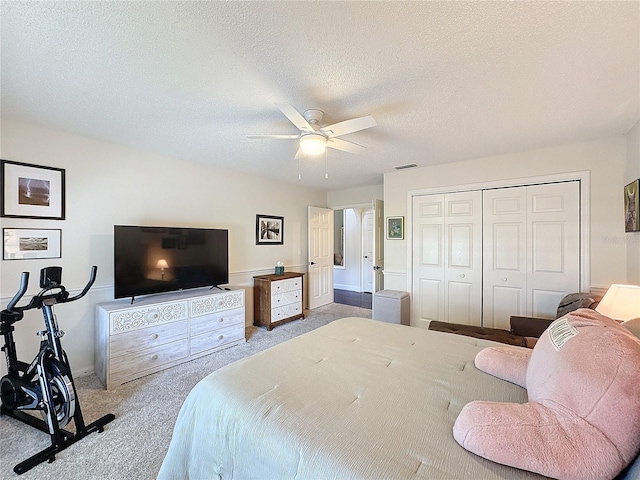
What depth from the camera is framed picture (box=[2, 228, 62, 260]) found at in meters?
2.41

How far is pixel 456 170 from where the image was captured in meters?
3.78

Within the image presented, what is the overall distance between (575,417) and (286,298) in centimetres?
397

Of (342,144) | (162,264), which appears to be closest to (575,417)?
(342,144)

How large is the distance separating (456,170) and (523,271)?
4.99 ft

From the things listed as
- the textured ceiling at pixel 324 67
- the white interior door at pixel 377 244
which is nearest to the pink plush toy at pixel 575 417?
the textured ceiling at pixel 324 67

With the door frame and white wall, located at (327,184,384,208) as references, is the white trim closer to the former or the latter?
the door frame

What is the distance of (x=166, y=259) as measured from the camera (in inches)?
125

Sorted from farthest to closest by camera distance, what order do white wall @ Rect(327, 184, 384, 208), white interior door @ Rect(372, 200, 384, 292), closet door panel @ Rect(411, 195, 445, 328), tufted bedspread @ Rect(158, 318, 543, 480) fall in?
white wall @ Rect(327, 184, 384, 208) → white interior door @ Rect(372, 200, 384, 292) → closet door panel @ Rect(411, 195, 445, 328) → tufted bedspread @ Rect(158, 318, 543, 480)

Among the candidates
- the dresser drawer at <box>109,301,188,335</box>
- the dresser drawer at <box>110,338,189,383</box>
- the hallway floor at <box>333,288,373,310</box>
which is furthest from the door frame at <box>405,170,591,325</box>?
the dresser drawer at <box>110,338,189,383</box>

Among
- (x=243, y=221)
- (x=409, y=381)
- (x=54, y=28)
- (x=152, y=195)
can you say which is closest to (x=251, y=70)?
(x=54, y=28)

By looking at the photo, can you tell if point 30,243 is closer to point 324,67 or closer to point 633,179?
point 324,67

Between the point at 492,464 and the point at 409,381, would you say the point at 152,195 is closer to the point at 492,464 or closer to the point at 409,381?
the point at 409,381

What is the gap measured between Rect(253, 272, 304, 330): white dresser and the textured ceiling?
236cm

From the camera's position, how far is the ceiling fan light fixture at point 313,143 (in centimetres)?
213
